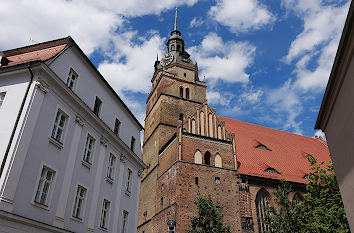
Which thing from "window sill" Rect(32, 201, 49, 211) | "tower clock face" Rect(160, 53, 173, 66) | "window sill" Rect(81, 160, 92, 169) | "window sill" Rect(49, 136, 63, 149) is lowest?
"window sill" Rect(32, 201, 49, 211)

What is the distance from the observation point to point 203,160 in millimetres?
22578

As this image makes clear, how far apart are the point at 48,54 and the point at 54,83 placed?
4.53 feet

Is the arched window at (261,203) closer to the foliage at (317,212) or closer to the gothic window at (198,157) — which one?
the gothic window at (198,157)

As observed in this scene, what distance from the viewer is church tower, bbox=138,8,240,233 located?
21062mm

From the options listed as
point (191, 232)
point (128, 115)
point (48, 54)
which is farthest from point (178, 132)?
point (48, 54)

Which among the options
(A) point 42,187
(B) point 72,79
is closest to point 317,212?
(A) point 42,187

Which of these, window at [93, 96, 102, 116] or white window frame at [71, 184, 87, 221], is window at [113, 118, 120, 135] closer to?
window at [93, 96, 102, 116]

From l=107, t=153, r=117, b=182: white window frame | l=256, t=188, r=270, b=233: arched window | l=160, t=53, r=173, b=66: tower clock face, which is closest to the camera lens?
l=107, t=153, r=117, b=182: white window frame

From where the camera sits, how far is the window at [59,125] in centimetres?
1052

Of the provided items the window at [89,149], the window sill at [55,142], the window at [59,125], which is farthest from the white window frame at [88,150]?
the window sill at [55,142]

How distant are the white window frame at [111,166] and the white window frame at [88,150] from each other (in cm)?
141

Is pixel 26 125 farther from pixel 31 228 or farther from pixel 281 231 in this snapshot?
pixel 281 231

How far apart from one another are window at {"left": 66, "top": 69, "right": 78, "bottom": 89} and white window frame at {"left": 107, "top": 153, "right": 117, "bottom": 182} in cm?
393

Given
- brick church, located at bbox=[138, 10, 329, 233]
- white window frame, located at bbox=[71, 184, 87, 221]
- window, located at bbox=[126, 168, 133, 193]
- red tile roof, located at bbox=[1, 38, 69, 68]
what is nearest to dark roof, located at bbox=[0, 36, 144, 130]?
red tile roof, located at bbox=[1, 38, 69, 68]
